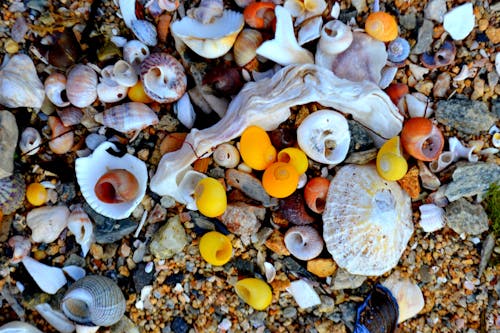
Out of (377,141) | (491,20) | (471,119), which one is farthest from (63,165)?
(491,20)

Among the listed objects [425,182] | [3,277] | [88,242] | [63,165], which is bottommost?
[3,277]

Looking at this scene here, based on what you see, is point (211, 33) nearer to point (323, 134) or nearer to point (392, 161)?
point (323, 134)

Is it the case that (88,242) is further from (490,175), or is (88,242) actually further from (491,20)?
(491,20)

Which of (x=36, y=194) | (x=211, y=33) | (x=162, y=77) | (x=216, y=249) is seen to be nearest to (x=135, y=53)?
(x=162, y=77)

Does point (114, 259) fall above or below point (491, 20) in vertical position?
below

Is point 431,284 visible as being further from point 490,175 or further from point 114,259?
point 114,259

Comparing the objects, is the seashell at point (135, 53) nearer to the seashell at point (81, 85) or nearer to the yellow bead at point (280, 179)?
the seashell at point (81, 85)

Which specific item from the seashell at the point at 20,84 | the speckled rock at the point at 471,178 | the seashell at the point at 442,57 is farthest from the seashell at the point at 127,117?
the speckled rock at the point at 471,178
